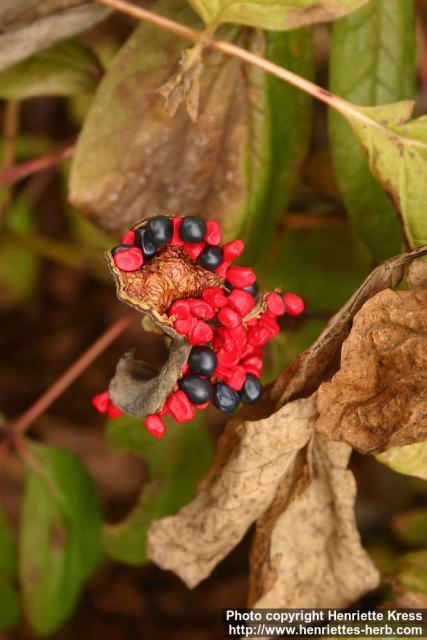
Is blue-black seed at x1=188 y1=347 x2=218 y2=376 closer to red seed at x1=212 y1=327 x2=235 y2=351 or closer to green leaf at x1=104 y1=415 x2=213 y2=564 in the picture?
red seed at x1=212 y1=327 x2=235 y2=351

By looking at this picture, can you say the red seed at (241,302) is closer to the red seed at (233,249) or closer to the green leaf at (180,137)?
the red seed at (233,249)

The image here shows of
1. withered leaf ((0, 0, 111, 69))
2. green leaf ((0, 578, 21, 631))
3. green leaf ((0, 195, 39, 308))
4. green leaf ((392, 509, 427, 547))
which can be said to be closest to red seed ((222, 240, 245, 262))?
withered leaf ((0, 0, 111, 69))

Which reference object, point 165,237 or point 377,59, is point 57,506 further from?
point 377,59

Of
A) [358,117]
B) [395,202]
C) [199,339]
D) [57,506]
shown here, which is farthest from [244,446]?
[57,506]

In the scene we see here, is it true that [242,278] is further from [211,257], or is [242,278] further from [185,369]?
[185,369]

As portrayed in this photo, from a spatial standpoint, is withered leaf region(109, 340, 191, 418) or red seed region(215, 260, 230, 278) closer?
withered leaf region(109, 340, 191, 418)
